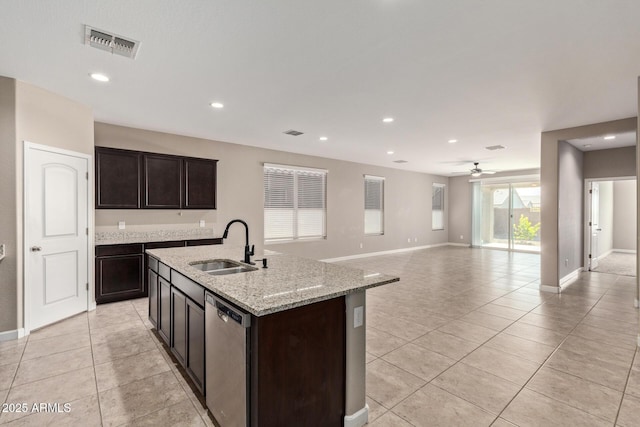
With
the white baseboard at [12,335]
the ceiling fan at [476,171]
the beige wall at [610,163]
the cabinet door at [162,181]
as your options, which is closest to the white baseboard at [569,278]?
the beige wall at [610,163]

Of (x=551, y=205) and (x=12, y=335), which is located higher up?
(x=551, y=205)

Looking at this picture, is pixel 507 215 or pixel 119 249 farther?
pixel 507 215

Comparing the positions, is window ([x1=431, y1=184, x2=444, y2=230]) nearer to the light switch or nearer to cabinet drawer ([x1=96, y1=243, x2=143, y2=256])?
cabinet drawer ([x1=96, y1=243, x2=143, y2=256])

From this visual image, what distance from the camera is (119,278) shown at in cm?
441

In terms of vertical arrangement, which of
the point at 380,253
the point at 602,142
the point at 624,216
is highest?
the point at 602,142

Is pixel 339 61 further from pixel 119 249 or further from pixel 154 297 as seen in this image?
pixel 119 249

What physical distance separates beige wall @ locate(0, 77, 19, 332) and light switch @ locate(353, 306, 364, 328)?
372 centimetres

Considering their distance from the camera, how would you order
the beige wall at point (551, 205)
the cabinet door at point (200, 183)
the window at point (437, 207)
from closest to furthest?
the beige wall at point (551, 205) < the cabinet door at point (200, 183) < the window at point (437, 207)

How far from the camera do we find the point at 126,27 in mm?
2256

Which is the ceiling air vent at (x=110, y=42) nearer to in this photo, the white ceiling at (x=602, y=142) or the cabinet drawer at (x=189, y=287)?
the cabinet drawer at (x=189, y=287)

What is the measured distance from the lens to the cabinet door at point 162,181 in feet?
15.6

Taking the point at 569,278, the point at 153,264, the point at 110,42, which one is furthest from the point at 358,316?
the point at 569,278

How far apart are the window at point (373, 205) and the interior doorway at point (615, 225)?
5.05m

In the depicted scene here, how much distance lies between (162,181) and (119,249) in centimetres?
122
